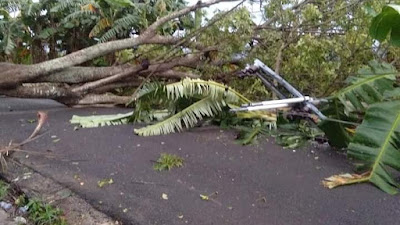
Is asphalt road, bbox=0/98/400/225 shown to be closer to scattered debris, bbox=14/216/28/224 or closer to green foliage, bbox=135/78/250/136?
green foliage, bbox=135/78/250/136

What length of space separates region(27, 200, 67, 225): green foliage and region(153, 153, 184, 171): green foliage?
98cm

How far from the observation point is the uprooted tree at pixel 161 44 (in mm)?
5539

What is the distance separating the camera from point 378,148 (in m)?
3.56

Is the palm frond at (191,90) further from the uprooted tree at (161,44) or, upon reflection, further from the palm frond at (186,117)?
the uprooted tree at (161,44)

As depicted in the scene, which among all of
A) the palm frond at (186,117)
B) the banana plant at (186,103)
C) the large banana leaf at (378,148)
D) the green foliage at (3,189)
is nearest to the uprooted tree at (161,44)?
the banana plant at (186,103)

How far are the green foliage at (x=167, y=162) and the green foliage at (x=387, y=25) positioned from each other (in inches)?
78.6

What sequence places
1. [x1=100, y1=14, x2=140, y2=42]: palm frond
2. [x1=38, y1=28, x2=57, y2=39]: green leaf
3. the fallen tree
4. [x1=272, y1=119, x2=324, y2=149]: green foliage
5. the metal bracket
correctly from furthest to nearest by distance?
[x1=38, y1=28, x2=57, y2=39]: green leaf
[x1=100, y1=14, x2=140, y2=42]: palm frond
the fallen tree
[x1=272, y1=119, x2=324, y2=149]: green foliage
the metal bracket

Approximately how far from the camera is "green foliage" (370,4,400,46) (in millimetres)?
3590

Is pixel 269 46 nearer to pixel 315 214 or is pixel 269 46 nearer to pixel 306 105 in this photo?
pixel 306 105

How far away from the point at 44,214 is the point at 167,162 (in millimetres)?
1177

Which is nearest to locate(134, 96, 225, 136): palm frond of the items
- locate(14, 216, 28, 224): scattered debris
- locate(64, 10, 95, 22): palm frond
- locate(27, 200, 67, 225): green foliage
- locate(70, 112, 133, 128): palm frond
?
locate(70, 112, 133, 128): palm frond

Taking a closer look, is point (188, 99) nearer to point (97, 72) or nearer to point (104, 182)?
point (104, 182)

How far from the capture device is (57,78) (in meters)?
6.59

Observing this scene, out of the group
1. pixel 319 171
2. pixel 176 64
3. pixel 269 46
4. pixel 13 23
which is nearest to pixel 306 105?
pixel 319 171
